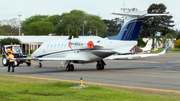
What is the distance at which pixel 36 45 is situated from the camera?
77.3m

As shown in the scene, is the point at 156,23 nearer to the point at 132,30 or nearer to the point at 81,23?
the point at 81,23

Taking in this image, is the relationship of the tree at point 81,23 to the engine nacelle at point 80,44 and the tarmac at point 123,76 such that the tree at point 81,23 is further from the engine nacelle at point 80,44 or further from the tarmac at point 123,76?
the tarmac at point 123,76

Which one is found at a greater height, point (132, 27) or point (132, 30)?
point (132, 27)

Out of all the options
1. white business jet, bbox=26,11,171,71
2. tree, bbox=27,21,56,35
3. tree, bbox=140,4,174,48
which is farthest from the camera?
tree, bbox=27,21,56,35

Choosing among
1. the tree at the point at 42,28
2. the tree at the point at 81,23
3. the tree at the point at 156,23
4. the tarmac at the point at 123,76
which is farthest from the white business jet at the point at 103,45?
the tree at the point at 42,28

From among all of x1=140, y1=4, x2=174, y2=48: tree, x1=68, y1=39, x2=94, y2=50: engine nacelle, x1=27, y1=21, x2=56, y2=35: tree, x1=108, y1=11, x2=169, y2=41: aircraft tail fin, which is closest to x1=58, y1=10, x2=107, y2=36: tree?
x1=27, y1=21, x2=56, y2=35: tree

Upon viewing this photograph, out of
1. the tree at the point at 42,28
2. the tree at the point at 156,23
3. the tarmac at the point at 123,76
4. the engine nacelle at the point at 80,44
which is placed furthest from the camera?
the tree at the point at 42,28

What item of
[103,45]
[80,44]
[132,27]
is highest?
[132,27]

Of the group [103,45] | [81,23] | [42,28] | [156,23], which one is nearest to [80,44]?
[103,45]

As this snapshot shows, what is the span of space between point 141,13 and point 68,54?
7379mm

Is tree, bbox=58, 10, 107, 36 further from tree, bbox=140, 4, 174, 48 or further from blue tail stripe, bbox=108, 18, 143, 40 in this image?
blue tail stripe, bbox=108, 18, 143, 40

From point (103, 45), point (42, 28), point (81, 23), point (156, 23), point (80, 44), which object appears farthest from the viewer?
point (42, 28)

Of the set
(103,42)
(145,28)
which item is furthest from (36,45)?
(103,42)

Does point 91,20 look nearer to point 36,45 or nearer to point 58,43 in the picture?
point 36,45
